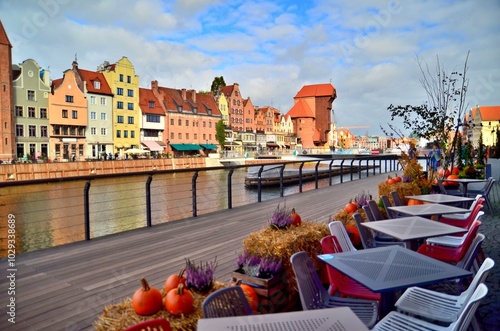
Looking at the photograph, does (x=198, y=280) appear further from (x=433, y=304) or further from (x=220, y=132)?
(x=220, y=132)

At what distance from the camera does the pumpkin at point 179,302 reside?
1945mm

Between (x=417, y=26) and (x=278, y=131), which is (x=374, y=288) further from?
(x=278, y=131)

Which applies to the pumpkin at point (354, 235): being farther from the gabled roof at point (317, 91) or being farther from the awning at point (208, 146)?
the gabled roof at point (317, 91)

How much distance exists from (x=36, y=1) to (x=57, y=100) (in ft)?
143

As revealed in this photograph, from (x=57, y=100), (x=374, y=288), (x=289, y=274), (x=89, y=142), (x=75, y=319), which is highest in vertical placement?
(x=57, y=100)

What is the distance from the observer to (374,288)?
2.18 m

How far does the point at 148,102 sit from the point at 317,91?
175 feet

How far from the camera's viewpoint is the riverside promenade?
299cm

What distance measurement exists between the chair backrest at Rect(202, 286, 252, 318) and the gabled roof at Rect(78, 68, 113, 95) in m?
51.5

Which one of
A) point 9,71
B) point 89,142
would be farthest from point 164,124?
point 9,71

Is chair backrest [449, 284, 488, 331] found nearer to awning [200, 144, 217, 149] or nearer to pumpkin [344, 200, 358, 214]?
pumpkin [344, 200, 358, 214]

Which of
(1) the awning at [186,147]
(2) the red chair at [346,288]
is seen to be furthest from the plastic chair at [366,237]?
(1) the awning at [186,147]

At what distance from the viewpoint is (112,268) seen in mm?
4105

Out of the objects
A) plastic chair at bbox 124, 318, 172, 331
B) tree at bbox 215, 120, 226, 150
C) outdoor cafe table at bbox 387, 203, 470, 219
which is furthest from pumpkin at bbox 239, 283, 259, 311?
tree at bbox 215, 120, 226, 150
